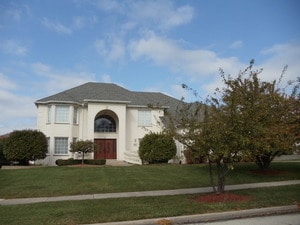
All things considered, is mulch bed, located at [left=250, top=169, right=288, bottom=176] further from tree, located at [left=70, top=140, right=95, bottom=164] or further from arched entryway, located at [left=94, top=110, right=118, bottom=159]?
arched entryway, located at [left=94, top=110, right=118, bottom=159]

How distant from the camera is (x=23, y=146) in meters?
26.2

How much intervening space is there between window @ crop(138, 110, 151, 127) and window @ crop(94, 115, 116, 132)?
282 centimetres

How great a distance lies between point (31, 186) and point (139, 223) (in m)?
8.63

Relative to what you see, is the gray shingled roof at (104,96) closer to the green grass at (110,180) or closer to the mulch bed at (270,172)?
the green grass at (110,180)

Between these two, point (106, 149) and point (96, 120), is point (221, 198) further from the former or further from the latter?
point (96, 120)

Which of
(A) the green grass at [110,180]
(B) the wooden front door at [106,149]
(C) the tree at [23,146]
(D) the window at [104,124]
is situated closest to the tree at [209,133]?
→ (A) the green grass at [110,180]

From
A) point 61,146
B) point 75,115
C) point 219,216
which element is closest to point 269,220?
point 219,216

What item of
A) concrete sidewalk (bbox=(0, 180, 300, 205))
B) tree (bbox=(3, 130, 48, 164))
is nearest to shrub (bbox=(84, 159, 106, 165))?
tree (bbox=(3, 130, 48, 164))

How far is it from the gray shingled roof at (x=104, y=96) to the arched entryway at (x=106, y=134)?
1.76 meters

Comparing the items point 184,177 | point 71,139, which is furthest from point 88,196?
point 71,139

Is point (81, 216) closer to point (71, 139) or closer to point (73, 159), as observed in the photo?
point (73, 159)

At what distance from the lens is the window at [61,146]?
31.1 meters

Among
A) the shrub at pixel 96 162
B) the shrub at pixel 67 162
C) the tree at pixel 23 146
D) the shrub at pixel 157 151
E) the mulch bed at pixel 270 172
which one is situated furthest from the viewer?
the shrub at pixel 96 162

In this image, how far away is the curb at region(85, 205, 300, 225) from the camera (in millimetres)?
8710
